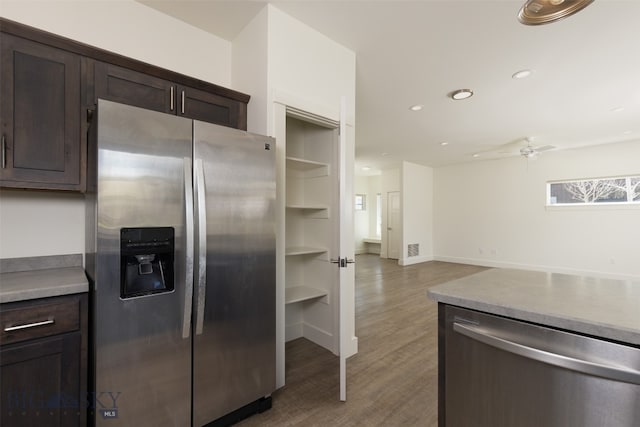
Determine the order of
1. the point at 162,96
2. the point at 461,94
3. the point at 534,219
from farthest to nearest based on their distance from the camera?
the point at 534,219, the point at 461,94, the point at 162,96

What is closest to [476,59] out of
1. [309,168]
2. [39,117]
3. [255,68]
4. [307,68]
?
[307,68]

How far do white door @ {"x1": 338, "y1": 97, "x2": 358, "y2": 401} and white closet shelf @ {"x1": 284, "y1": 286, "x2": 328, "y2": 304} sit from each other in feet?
0.86

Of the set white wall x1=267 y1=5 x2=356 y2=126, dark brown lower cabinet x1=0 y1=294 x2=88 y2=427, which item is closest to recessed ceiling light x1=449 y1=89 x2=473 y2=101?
white wall x1=267 y1=5 x2=356 y2=126

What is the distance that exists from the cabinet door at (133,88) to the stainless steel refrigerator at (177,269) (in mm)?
397

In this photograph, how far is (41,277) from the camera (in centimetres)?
151

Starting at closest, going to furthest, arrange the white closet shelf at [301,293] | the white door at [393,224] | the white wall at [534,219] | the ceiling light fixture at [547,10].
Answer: the ceiling light fixture at [547,10]
the white closet shelf at [301,293]
the white wall at [534,219]
the white door at [393,224]

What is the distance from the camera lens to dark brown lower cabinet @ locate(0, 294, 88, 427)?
1.19 meters

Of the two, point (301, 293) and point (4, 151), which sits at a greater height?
point (4, 151)

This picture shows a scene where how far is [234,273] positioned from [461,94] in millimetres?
3344

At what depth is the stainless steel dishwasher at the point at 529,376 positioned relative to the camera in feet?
2.77

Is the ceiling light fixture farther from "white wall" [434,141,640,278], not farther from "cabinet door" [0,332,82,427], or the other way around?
"white wall" [434,141,640,278]

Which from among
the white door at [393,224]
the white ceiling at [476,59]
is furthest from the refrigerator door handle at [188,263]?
the white door at [393,224]

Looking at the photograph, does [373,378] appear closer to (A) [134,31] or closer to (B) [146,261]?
(B) [146,261]

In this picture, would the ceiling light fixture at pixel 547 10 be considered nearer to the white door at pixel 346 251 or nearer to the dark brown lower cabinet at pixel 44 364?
the white door at pixel 346 251
